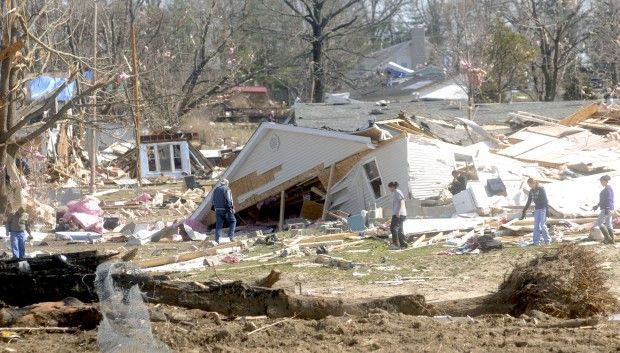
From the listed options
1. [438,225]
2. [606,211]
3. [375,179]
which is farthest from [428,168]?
[606,211]

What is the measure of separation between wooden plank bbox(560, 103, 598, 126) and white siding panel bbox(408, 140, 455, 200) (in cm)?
927

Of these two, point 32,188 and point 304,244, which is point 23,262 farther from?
point 32,188

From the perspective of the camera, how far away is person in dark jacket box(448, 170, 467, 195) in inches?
1103

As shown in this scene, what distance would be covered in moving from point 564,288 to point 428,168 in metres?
17.9

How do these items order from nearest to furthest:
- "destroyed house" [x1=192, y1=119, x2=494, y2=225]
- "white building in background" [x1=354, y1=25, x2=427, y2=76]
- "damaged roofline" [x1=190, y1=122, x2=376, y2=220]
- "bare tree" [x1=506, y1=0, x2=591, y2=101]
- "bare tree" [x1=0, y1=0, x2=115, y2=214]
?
"bare tree" [x1=0, y1=0, x2=115, y2=214] → "destroyed house" [x1=192, y1=119, x2=494, y2=225] → "damaged roofline" [x1=190, y1=122, x2=376, y2=220] → "bare tree" [x1=506, y1=0, x2=591, y2=101] → "white building in background" [x1=354, y1=25, x2=427, y2=76]

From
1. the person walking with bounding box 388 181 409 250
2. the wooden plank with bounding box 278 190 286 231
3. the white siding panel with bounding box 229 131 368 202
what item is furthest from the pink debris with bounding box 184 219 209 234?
the person walking with bounding box 388 181 409 250

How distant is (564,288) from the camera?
11.5 metres

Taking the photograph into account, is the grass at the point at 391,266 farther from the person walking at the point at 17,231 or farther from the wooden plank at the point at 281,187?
the wooden plank at the point at 281,187

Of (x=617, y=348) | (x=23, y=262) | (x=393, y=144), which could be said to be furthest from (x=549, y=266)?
(x=393, y=144)

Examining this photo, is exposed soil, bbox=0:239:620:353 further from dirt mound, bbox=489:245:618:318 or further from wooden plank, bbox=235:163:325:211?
wooden plank, bbox=235:163:325:211

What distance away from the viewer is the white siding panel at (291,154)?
99.3 feet

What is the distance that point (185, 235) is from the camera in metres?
28.6

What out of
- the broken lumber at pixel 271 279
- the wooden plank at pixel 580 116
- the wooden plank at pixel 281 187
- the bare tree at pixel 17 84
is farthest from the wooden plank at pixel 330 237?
the wooden plank at pixel 580 116

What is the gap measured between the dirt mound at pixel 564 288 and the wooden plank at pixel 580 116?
87.6ft
